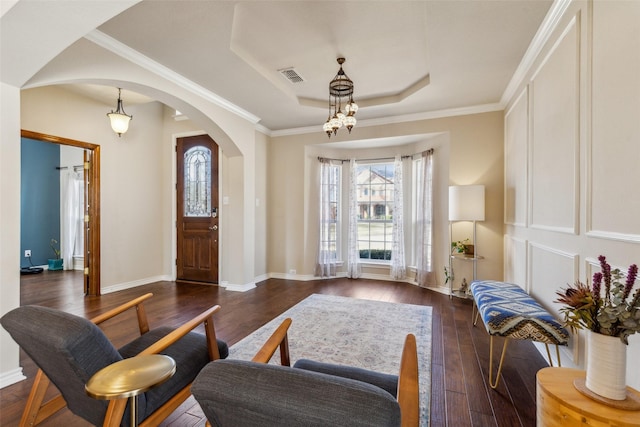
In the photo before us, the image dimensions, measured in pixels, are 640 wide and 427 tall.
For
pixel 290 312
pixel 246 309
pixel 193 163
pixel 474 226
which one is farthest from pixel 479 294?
pixel 193 163

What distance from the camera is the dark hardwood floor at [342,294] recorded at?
5.71 feet

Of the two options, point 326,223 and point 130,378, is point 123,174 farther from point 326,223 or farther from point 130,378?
point 130,378

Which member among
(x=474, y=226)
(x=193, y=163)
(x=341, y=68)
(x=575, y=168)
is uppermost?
(x=341, y=68)

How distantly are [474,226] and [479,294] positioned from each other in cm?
156

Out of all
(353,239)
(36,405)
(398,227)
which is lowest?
(36,405)

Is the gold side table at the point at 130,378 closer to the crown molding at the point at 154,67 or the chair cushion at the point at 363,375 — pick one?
the chair cushion at the point at 363,375

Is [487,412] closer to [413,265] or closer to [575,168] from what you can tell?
[575,168]

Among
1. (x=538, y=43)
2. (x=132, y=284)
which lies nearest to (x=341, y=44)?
(x=538, y=43)

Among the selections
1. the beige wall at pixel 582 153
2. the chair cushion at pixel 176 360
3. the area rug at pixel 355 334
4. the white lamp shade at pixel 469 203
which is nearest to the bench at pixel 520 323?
the beige wall at pixel 582 153

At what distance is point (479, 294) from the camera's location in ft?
8.43

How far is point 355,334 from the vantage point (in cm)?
284

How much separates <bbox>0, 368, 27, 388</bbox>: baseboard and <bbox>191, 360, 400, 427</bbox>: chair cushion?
7.66 feet

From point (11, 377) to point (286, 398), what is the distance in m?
2.62

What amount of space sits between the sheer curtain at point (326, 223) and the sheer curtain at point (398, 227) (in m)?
1.12
